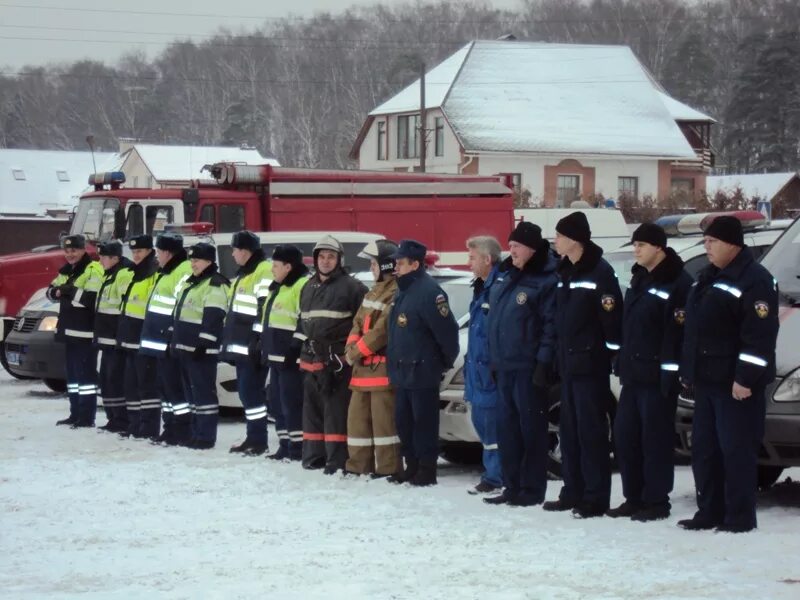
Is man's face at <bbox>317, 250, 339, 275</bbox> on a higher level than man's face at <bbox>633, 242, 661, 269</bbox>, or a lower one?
lower

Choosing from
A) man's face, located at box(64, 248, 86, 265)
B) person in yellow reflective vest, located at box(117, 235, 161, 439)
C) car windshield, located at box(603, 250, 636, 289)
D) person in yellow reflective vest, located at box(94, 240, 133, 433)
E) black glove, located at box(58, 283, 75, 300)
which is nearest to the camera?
car windshield, located at box(603, 250, 636, 289)

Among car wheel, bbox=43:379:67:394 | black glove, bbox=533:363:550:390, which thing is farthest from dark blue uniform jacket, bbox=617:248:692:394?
car wheel, bbox=43:379:67:394

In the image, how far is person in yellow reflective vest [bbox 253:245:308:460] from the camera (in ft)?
41.4

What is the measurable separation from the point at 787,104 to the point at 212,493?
8445 cm

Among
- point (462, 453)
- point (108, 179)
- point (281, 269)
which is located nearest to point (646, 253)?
point (462, 453)

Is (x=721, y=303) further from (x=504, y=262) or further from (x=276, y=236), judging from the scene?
(x=276, y=236)

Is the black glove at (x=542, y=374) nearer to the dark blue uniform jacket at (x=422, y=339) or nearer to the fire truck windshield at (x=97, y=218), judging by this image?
the dark blue uniform jacket at (x=422, y=339)

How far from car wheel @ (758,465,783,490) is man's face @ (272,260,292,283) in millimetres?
4374

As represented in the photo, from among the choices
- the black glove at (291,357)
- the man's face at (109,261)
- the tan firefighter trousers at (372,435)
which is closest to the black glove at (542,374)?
the tan firefighter trousers at (372,435)

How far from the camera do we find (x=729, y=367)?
880 cm

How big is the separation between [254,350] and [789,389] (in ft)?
16.9

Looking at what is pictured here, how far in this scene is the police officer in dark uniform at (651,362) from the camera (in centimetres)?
930

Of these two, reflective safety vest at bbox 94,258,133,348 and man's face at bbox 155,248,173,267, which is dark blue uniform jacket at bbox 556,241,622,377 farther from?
reflective safety vest at bbox 94,258,133,348

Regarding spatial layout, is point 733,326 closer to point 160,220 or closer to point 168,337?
point 168,337
